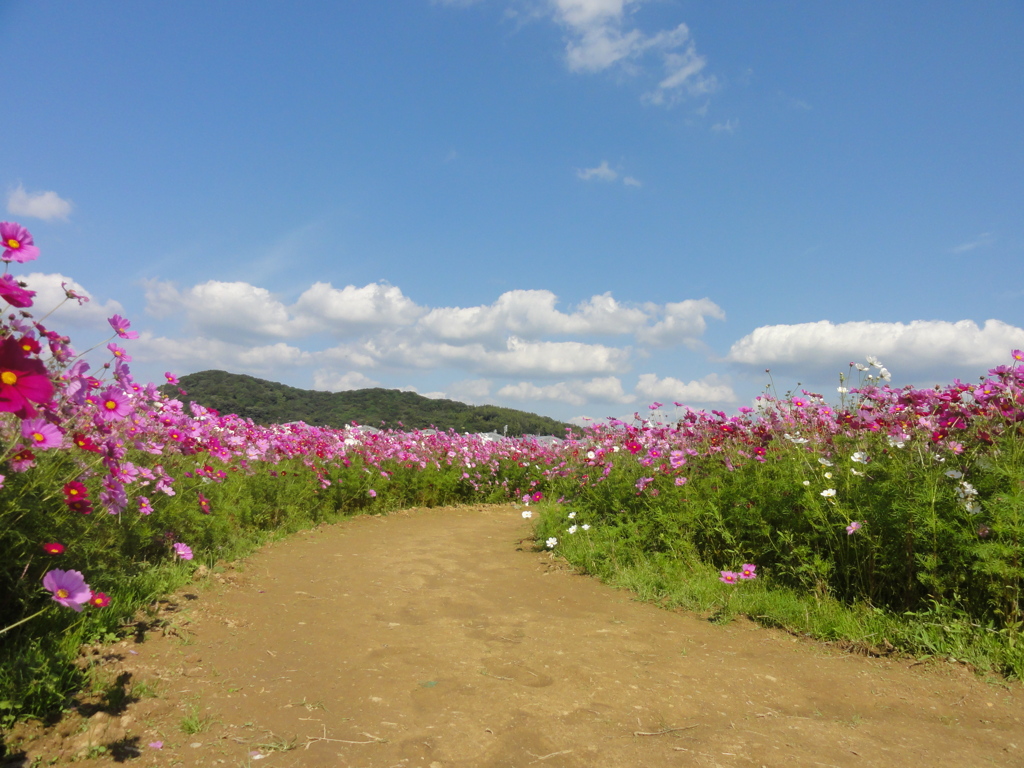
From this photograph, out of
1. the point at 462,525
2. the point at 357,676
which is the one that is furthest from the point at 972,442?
the point at 462,525

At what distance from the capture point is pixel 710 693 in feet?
10.3

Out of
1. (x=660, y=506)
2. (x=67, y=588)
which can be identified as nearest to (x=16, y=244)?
(x=67, y=588)

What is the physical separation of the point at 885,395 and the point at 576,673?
3.49 metres

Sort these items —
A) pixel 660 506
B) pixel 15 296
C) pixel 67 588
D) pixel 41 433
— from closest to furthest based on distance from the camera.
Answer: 1. pixel 15 296
2. pixel 67 588
3. pixel 41 433
4. pixel 660 506

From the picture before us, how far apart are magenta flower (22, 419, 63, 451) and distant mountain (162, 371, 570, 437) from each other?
63.6ft

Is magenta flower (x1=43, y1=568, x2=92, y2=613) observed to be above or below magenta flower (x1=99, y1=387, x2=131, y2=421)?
Result: below

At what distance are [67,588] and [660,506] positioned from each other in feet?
15.2

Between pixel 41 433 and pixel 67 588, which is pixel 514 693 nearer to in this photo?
pixel 67 588

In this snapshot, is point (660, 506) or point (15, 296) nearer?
point (15, 296)

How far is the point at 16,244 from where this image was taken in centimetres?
253

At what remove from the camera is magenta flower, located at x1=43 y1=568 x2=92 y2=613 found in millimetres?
2357

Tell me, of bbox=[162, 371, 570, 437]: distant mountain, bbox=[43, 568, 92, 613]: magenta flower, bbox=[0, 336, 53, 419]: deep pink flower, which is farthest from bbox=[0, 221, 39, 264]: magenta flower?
bbox=[162, 371, 570, 437]: distant mountain

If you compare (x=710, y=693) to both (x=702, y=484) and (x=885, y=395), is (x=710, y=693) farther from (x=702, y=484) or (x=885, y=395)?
(x=885, y=395)

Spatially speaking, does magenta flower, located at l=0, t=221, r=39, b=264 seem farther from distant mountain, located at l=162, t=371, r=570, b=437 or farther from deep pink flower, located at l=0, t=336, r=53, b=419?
distant mountain, located at l=162, t=371, r=570, b=437
